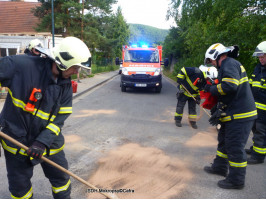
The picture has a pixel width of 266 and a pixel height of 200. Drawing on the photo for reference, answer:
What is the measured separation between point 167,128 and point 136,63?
659cm

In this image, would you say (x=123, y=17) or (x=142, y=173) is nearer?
(x=142, y=173)

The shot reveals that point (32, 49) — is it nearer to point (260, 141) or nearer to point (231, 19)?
point (260, 141)

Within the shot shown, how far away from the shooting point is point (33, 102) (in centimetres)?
205

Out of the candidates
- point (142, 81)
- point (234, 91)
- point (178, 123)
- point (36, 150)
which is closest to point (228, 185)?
point (234, 91)

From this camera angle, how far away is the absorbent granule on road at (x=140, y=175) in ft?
9.98

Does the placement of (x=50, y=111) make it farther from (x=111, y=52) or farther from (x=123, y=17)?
(x=123, y=17)

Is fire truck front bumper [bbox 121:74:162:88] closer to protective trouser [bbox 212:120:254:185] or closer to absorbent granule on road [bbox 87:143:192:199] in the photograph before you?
absorbent granule on road [bbox 87:143:192:199]

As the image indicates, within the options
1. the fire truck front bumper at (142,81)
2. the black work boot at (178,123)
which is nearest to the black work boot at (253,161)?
the black work boot at (178,123)

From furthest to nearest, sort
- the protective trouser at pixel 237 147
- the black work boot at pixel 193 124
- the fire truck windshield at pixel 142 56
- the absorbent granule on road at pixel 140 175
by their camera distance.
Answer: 1. the fire truck windshield at pixel 142 56
2. the black work boot at pixel 193 124
3. the protective trouser at pixel 237 147
4. the absorbent granule on road at pixel 140 175

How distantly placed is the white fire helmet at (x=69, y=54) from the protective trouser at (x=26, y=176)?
0.90m

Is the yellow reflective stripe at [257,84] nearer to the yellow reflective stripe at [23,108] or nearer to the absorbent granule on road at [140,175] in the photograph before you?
the absorbent granule on road at [140,175]

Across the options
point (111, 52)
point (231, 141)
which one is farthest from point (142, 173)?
point (111, 52)

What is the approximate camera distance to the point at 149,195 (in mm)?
2969

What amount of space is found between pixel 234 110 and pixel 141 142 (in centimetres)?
220
